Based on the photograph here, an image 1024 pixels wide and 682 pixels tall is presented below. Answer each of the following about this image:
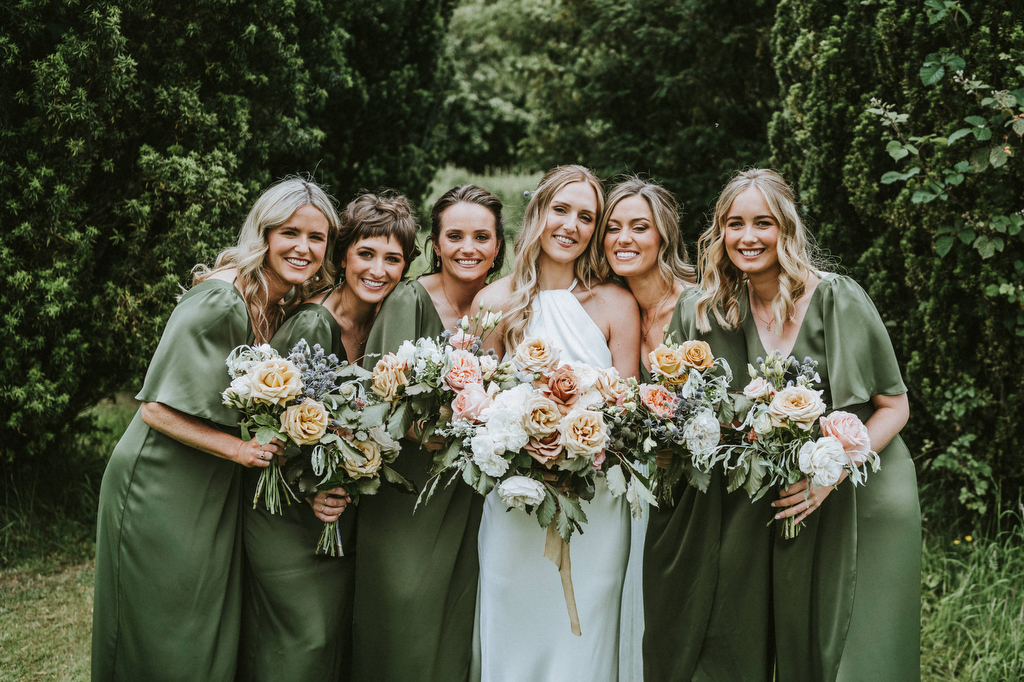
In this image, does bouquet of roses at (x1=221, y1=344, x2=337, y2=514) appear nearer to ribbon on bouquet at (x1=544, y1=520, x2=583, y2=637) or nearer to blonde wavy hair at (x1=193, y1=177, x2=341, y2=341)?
blonde wavy hair at (x1=193, y1=177, x2=341, y2=341)

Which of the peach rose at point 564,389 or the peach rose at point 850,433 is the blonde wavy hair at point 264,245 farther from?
the peach rose at point 850,433

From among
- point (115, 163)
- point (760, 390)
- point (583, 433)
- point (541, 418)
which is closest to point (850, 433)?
point (760, 390)

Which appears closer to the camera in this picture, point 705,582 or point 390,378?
point 390,378

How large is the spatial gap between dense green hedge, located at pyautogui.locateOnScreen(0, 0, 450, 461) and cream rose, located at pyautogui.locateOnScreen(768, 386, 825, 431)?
4.13 metres

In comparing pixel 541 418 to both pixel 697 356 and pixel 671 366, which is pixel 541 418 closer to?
pixel 671 366

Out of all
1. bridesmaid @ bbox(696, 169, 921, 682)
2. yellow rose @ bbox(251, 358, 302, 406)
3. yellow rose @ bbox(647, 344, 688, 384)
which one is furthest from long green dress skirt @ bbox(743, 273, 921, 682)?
yellow rose @ bbox(251, 358, 302, 406)

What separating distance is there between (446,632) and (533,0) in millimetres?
11399

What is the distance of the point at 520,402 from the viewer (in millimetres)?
2859

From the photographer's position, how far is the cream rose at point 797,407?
109 inches

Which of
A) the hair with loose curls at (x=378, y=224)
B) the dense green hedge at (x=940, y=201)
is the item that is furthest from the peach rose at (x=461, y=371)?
the dense green hedge at (x=940, y=201)

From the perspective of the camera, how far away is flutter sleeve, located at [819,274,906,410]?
3.12 meters

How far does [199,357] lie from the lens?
3.16 metres

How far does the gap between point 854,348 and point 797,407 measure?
1.83ft

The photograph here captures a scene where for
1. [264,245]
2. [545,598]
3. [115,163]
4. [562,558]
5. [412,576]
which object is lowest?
[545,598]
